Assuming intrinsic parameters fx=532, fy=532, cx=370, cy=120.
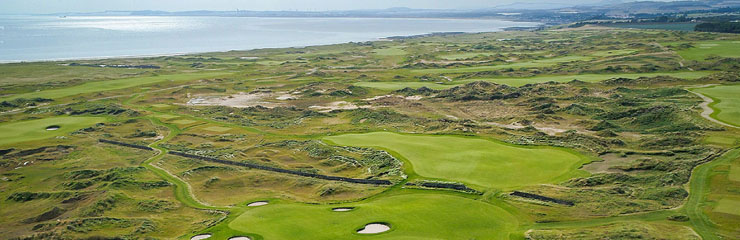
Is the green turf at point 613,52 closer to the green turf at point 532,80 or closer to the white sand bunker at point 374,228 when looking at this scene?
the green turf at point 532,80

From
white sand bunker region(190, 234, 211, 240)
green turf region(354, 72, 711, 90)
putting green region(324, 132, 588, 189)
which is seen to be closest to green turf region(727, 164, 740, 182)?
putting green region(324, 132, 588, 189)

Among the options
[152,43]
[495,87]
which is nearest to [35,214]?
[495,87]

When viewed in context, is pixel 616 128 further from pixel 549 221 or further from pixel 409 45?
pixel 409 45

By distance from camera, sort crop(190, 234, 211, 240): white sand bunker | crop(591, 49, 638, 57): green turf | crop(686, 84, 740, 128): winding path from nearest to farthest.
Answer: crop(190, 234, 211, 240): white sand bunker, crop(686, 84, 740, 128): winding path, crop(591, 49, 638, 57): green turf

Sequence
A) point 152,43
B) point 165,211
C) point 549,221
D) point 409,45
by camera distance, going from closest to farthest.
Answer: point 549,221, point 165,211, point 409,45, point 152,43

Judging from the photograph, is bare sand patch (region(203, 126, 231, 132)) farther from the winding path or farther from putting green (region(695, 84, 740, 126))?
putting green (region(695, 84, 740, 126))

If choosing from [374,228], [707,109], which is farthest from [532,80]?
[374,228]

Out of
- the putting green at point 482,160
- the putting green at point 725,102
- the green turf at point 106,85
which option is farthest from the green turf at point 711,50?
the green turf at point 106,85

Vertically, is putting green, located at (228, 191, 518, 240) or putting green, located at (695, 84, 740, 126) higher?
putting green, located at (228, 191, 518, 240)
